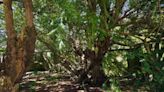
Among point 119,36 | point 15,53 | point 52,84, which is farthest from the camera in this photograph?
point 52,84

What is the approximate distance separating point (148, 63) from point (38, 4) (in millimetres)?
1146

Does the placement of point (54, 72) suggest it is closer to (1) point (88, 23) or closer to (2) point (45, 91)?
(2) point (45, 91)

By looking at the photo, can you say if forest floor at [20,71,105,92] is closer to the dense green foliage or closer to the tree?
the dense green foliage

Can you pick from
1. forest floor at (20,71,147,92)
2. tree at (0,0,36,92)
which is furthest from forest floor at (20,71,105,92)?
tree at (0,0,36,92)

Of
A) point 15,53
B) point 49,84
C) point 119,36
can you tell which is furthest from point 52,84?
point 15,53

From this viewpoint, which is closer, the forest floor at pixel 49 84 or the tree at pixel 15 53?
the tree at pixel 15 53

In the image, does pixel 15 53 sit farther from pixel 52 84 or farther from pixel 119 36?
pixel 52 84

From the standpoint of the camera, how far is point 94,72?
4.16 meters

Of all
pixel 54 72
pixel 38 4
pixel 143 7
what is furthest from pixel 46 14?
pixel 54 72

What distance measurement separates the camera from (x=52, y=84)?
440cm

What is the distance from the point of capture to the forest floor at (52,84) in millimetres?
4070

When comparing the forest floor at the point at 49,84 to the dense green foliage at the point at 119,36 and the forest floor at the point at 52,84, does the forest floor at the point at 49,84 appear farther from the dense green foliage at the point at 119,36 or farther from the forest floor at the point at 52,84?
the dense green foliage at the point at 119,36

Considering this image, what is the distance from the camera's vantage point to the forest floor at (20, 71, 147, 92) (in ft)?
13.4

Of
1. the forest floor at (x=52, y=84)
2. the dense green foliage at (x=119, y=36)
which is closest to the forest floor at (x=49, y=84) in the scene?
the forest floor at (x=52, y=84)
